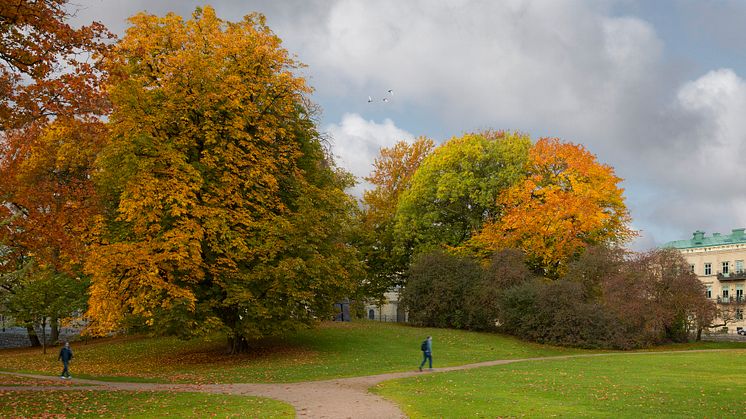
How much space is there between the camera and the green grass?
1594cm

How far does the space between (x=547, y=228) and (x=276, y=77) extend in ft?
80.0

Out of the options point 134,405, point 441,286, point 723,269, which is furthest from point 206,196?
point 723,269

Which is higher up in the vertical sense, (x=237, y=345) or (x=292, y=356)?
(x=237, y=345)

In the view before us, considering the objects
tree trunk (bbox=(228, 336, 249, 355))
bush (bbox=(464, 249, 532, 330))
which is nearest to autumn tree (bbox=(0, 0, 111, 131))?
tree trunk (bbox=(228, 336, 249, 355))

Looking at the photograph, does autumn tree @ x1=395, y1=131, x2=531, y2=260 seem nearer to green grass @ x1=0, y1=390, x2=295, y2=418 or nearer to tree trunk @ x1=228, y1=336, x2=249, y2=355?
tree trunk @ x1=228, y1=336, x2=249, y2=355

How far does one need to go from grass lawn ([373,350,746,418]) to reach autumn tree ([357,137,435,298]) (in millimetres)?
27007

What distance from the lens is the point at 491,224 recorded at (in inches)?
1909

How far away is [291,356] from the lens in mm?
32625

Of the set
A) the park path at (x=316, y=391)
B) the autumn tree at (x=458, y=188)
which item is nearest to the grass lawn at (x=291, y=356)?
the park path at (x=316, y=391)

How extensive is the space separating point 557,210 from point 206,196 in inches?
1076

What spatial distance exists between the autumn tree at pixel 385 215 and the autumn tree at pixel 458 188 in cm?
308

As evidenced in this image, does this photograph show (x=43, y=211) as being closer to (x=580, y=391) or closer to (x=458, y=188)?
(x=580, y=391)

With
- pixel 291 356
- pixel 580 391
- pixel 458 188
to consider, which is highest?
pixel 458 188

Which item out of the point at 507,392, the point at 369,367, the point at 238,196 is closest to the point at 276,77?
the point at 238,196
